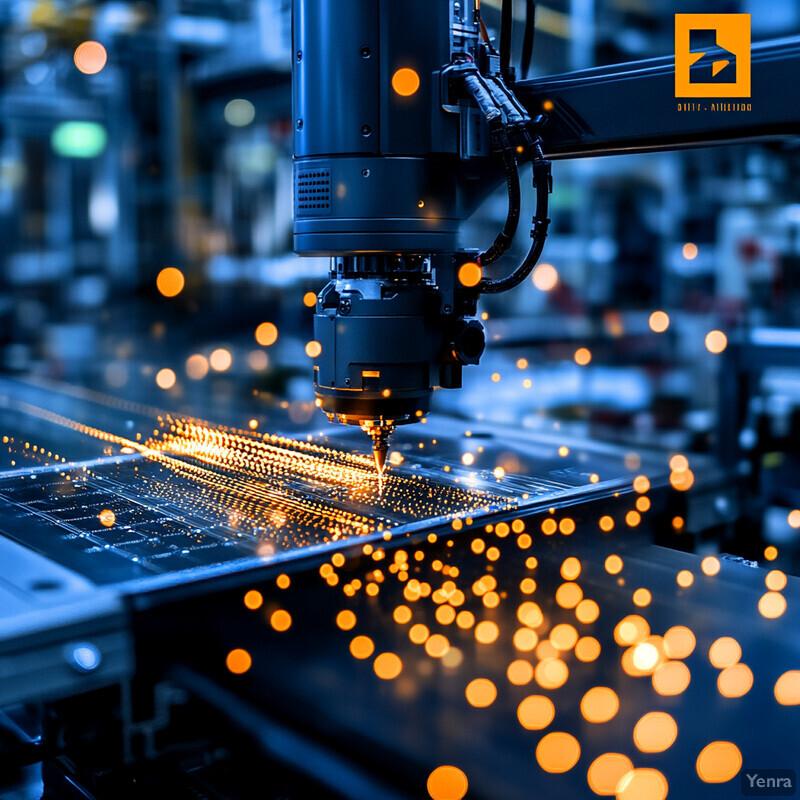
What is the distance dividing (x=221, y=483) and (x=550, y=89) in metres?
0.59

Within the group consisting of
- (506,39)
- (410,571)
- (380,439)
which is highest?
(506,39)

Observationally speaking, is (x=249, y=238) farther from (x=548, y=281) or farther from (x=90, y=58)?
(x=548, y=281)

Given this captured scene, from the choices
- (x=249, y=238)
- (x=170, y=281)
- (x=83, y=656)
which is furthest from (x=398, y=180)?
(x=170, y=281)

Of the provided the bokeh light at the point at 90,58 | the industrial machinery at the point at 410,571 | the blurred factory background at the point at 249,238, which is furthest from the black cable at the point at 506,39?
the bokeh light at the point at 90,58

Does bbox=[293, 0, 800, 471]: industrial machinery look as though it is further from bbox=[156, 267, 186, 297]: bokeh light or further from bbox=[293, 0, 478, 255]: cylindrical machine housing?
bbox=[156, 267, 186, 297]: bokeh light

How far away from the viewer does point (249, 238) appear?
4078mm

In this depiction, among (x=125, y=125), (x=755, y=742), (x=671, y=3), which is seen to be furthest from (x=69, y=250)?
(x=755, y=742)

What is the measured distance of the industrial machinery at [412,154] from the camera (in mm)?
1011

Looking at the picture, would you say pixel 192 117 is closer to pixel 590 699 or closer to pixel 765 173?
pixel 765 173

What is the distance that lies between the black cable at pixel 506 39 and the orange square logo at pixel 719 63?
0.20 metres

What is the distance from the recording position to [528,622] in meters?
1.07

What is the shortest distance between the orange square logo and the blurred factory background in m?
1.95

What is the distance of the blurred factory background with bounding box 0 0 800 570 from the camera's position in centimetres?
336

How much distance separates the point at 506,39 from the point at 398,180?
25cm
